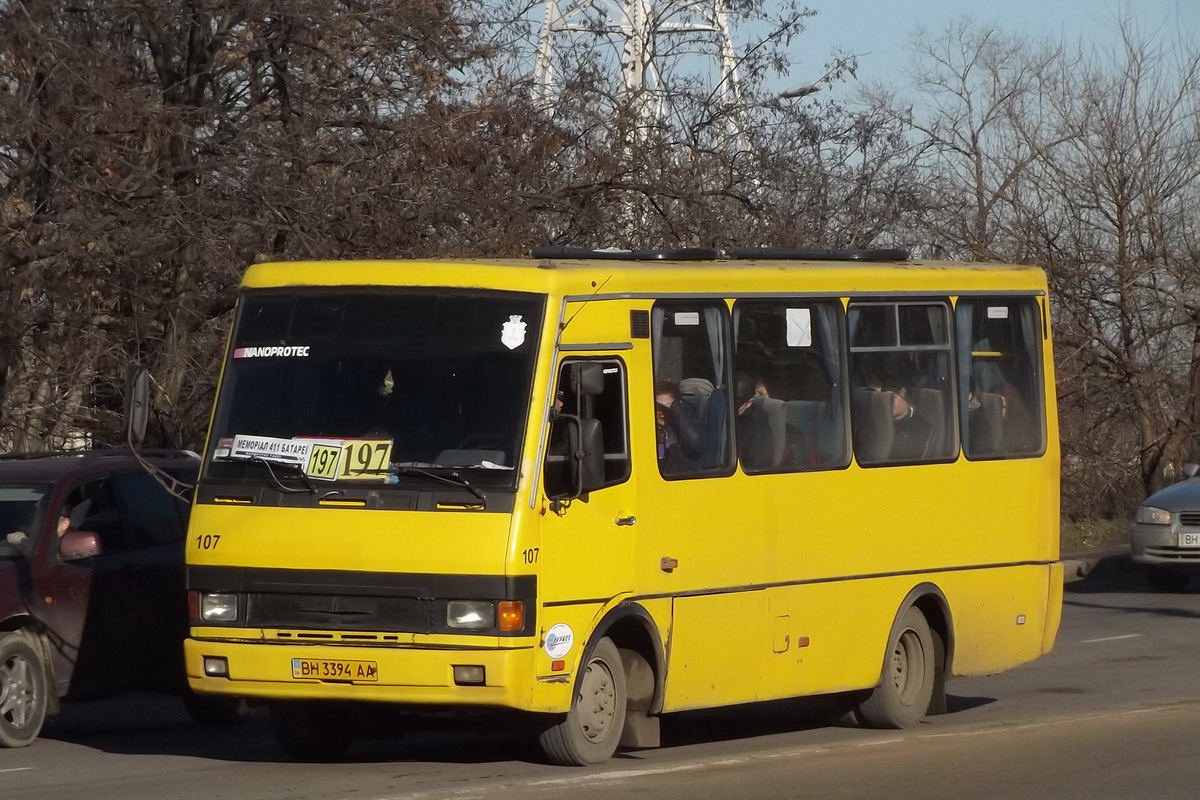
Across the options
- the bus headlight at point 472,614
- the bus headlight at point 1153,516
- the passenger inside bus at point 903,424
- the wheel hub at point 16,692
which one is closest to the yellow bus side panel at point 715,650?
the bus headlight at point 472,614

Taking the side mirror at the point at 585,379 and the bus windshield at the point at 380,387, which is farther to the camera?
the side mirror at the point at 585,379

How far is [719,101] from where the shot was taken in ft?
79.8

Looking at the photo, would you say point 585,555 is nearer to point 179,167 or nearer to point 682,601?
point 682,601

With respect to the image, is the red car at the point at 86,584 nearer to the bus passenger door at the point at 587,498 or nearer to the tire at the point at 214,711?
the tire at the point at 214,711

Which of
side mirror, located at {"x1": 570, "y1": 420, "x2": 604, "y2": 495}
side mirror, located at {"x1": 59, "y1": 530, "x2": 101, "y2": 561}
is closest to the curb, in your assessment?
side mirror, located at {"x1": 59, "y1": 530, "x2": 101, "y2": 561}

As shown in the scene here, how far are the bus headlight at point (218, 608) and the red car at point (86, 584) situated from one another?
1.58m

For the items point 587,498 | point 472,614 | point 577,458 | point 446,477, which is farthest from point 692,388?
point 472,614

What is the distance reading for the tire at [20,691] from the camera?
10.6 metres

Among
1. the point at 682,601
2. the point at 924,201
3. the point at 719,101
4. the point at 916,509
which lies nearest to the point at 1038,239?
the point at 924,201

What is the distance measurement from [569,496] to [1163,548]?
13.5 meters

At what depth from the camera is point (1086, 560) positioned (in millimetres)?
23734

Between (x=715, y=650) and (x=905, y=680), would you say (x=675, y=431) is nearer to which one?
(x=715, y=650)

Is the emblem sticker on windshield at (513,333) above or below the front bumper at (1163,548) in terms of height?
above

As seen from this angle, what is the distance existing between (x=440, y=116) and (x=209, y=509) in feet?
33.2
